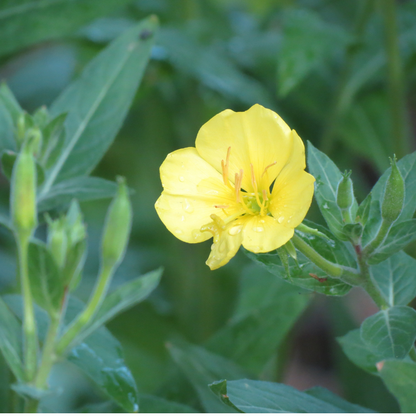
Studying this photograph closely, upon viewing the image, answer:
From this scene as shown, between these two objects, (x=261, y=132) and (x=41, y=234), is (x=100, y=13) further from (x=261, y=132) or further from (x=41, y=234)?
(x=41, y=234)

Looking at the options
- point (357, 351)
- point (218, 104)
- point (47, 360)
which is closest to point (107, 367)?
point (47, 360)

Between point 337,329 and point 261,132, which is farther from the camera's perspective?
point 337,329

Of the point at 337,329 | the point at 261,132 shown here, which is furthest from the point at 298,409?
the point at 337,329

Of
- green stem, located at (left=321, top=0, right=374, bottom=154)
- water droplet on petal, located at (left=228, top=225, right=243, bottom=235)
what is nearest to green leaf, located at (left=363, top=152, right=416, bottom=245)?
water droplet on petal, located at (left=228, top=225, right=243, bottom=235)

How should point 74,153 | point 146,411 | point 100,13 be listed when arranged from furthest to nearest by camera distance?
Result: point 100,13, point 74,153, point 146,411

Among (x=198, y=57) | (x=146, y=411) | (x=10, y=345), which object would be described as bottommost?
(x=146, y=411)

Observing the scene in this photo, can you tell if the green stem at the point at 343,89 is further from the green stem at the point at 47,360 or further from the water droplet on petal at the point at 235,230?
the green stem at the point at 47,360

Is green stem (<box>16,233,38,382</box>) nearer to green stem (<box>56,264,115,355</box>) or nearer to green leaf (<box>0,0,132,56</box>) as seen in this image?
green stem (<box>56,264,115,355</box>)

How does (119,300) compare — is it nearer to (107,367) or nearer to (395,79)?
(107,367)
